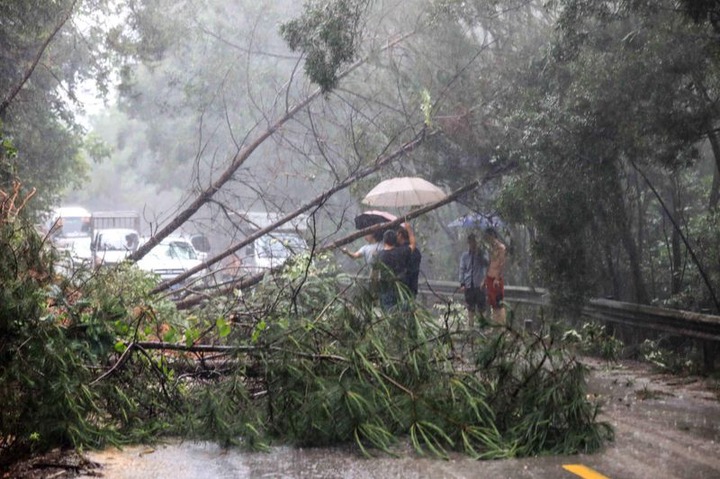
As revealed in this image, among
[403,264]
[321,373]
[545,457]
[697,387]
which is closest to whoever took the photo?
[545,457]

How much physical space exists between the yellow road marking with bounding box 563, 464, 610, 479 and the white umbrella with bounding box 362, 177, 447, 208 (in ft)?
28.6

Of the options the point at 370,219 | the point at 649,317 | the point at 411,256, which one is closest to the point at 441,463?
the point at 411,256

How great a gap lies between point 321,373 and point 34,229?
282 centimetres

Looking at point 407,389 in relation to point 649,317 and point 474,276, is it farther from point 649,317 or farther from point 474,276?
point 474,276

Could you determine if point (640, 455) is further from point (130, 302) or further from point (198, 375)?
point (130, 302)

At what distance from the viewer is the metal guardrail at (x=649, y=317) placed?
12520 mm

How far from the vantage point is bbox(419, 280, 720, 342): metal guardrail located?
493 inches

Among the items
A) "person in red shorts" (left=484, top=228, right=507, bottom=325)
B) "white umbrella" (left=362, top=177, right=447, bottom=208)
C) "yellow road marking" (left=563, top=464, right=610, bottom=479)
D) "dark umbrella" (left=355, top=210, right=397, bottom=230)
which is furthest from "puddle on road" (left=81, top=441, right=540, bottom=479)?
"person in red shorts" (left=484, top=228, right=507, bottom=325)

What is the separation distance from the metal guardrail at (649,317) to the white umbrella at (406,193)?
1872mm

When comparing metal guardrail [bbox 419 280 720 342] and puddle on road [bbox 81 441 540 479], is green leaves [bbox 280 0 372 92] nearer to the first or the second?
metal guardrail [bbox 419 280 720 342]

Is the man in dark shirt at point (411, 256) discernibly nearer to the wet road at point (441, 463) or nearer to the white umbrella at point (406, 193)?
the white umbrella at point (406, 193)

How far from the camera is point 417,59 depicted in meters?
19.2

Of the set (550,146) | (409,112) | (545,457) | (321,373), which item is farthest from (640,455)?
(409,112)

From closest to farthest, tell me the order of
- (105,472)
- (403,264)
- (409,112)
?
1. (105,472)
2. (403,264)
3. (409,112)
